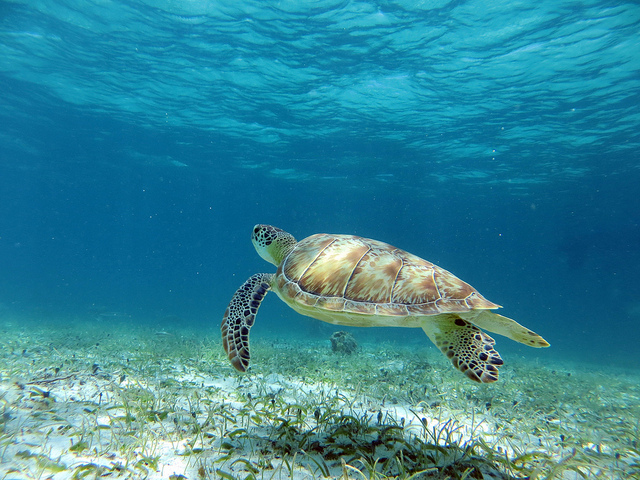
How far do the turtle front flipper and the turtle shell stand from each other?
1.27 ft

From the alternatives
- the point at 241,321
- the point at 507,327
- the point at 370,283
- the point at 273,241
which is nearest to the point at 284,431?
the point at 241,321

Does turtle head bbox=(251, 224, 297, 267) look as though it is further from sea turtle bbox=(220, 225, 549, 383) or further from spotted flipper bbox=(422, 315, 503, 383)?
spotted flipper bbox=(422, 315, 503, 383)

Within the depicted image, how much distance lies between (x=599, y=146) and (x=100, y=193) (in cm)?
5643

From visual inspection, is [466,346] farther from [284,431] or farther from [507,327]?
[284,431]

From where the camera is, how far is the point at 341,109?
1850 cm

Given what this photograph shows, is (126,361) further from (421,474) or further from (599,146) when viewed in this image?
(599,146)

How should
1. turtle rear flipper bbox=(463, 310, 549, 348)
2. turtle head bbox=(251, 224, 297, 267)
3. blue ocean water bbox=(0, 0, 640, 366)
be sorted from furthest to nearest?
blue ocean water bbox=(0, 0, 640, 366) → turtle head bbox=(251, 224, 297, 267) → turtle rear flipper bbox=(463, 310, 549, 348)

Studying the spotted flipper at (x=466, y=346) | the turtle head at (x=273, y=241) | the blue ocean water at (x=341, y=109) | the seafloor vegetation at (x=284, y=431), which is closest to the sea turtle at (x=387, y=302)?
the spotted flipper at (x=466, y=346)

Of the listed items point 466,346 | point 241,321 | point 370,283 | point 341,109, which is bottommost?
point 241,321

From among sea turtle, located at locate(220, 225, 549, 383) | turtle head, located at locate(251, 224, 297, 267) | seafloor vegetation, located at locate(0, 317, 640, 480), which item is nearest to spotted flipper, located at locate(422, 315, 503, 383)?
sea turtle, located at locate(220, 225, 549, 383)

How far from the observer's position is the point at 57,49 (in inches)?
596

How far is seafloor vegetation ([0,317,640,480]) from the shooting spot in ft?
8.12

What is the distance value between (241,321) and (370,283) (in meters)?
1.76

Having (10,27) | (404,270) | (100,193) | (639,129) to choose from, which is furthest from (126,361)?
(100,193)
